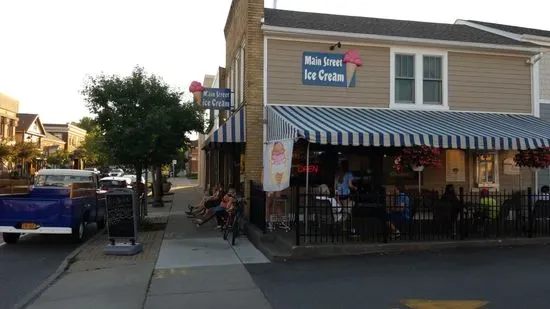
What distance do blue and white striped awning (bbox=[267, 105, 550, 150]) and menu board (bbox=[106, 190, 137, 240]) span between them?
362cm

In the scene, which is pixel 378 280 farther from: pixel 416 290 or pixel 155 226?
pixel 155 226

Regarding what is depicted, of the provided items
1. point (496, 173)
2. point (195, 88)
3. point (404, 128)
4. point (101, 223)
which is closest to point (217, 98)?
point (195, 88)

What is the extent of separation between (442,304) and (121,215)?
7.16m

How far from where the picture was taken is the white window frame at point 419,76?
1391 centimetres

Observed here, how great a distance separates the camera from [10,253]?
37.7 ft

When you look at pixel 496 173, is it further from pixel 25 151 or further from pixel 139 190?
pixel 25 151

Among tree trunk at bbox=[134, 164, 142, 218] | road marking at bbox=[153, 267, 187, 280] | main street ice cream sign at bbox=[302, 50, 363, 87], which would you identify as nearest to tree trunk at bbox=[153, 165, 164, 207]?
tree trunk at bbox=[134, 164, 142, 218]

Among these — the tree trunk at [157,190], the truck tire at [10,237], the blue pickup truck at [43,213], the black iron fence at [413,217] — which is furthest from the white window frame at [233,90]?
the tree trunk at [157,190]

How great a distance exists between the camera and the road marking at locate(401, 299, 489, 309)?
6.32 meters

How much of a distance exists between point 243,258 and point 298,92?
203 inches

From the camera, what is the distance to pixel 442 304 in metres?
6.45

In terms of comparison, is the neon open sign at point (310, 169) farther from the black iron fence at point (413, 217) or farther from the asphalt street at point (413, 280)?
the asphalt street at point (413, 280)

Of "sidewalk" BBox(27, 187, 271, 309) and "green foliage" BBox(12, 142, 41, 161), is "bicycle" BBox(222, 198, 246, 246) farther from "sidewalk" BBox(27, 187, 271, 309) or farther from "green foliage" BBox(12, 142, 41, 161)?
"green foliage" BBox(12, 142, 41, 161)

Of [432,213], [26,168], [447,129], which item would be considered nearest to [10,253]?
[432,213]
